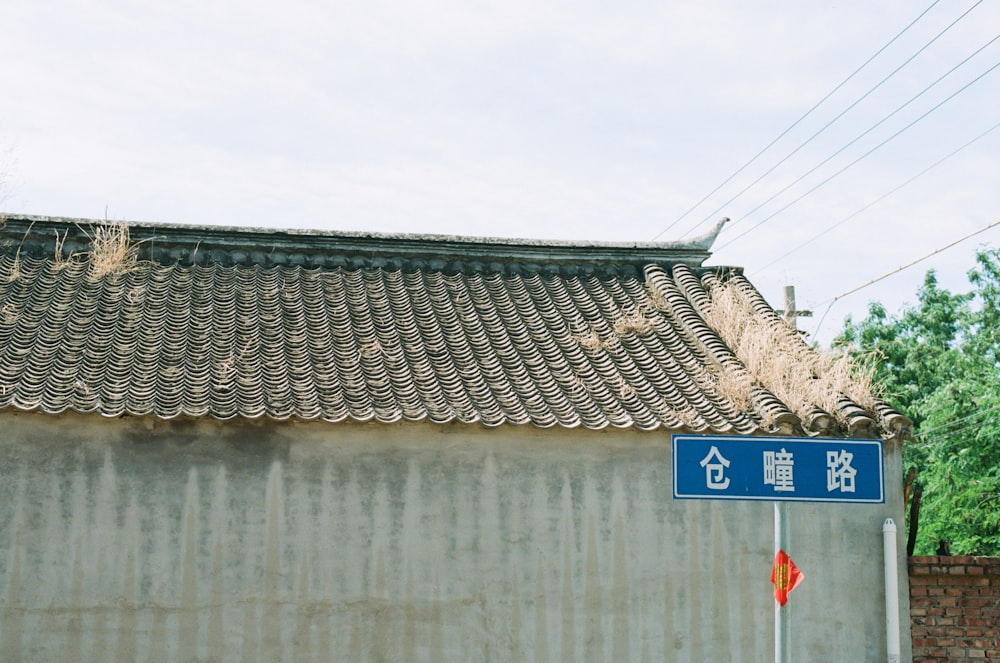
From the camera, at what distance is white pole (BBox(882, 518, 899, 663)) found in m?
10.1

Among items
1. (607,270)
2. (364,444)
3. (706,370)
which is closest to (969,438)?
(607,270)

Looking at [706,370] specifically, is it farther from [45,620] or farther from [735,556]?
[45,620]

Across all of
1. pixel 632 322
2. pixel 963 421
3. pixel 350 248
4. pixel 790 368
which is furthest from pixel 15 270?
pixel 963 421

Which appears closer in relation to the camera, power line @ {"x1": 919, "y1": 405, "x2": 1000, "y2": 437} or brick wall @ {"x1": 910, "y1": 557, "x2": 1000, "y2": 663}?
brick wall @ {"x1": 910, "y1": 557, "x2": 1000, "y2": 663}

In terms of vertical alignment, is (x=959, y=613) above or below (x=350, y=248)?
below

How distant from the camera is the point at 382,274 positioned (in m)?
13.7

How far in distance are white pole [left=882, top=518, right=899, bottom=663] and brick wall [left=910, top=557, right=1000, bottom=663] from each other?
0.22 metres

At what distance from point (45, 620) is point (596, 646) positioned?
15.6 ft

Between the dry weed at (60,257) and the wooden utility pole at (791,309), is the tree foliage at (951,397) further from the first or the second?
the dry weed at (60,257)

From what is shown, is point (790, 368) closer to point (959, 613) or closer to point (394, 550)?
point (959, 613)

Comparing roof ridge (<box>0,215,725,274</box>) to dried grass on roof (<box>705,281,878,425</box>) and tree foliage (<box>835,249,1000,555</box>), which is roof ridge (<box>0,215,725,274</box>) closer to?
dried grass on roof (<box>705,281,878,425</box>)

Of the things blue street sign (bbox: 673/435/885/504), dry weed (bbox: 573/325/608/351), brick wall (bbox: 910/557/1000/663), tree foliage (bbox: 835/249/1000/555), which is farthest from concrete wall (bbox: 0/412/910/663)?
tree foliage (bbox: 835/249/1000/555)

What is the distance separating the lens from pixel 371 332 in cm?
1194

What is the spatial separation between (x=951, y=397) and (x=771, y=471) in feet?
58.1
